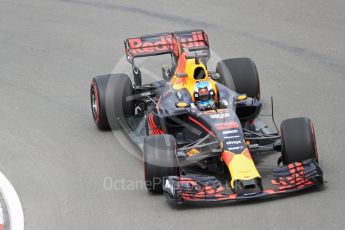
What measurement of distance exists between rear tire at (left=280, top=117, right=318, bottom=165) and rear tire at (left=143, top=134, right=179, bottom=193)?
148 cm

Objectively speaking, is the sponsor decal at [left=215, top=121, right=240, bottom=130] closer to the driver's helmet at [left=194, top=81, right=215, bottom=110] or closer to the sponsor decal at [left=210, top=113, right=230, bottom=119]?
the sponsor decal at [left=210, top=113, right=230, bottom=119]

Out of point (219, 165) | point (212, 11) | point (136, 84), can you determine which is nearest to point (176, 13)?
point (212, 11)

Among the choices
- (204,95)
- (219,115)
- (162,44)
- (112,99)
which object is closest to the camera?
(219,115)

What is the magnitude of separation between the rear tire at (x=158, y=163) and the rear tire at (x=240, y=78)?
3429 mm

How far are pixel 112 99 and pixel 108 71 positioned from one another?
4008 mm

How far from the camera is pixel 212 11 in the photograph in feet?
75.5

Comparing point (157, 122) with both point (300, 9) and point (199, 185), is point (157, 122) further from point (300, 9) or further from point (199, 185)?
point (300, 9)

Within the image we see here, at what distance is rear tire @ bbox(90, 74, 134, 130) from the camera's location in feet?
50.4

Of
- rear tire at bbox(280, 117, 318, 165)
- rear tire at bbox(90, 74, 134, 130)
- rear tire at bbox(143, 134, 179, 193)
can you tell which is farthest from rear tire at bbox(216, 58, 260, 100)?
rear tire at bbox(143, 134, 179, 193)

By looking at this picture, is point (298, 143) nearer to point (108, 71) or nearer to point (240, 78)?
point (240, 78)

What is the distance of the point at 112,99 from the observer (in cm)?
1537

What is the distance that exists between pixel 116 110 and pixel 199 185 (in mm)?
3754

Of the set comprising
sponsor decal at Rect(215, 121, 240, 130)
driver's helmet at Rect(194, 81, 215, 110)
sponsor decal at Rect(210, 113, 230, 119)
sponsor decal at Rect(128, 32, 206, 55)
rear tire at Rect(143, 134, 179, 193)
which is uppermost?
sponsor decal at Rect(128, 32, 206, 55)

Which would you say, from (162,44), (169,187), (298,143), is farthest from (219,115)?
(162,44)
